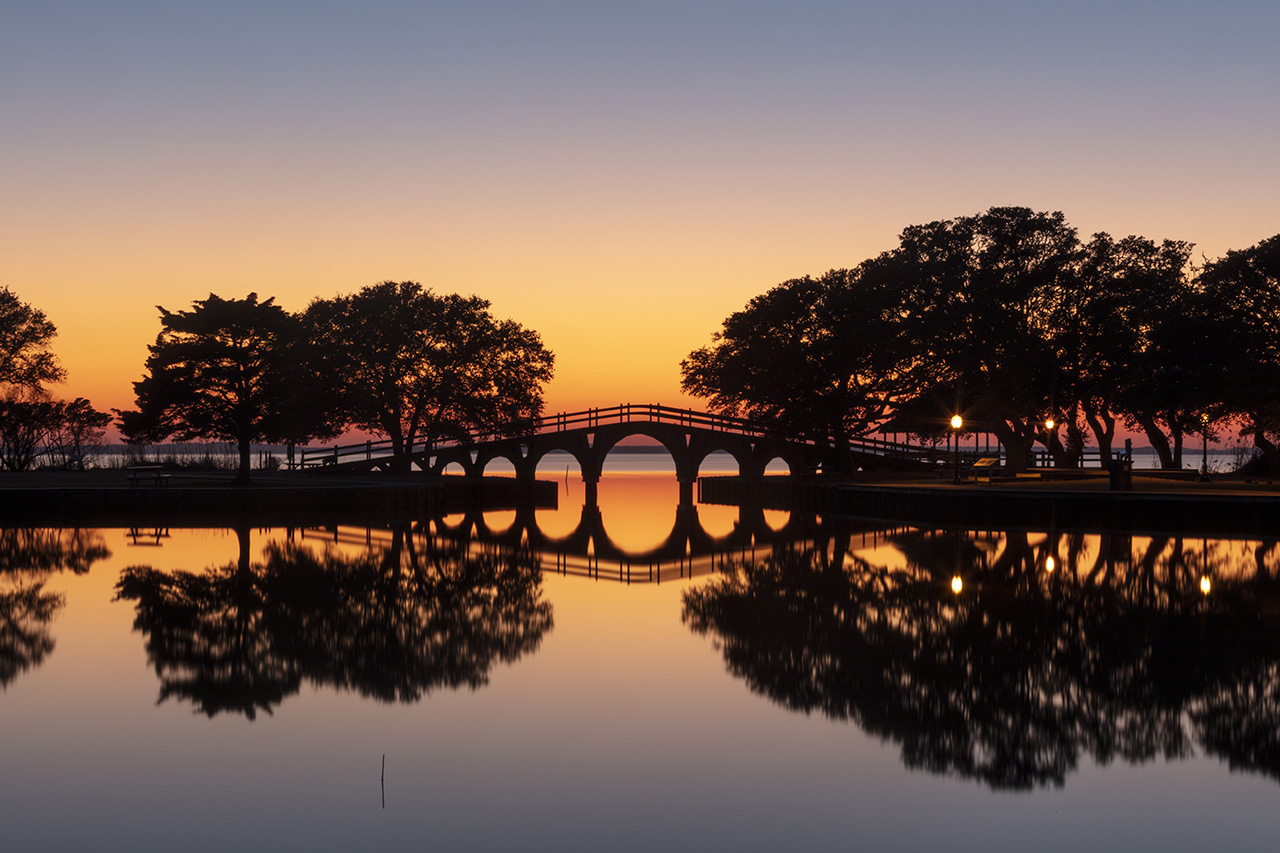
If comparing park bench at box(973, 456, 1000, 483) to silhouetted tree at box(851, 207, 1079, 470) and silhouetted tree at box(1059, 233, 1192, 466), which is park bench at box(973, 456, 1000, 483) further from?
silhouetted tree at box(1059, 233, 1192, 466)

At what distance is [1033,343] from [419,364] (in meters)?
33.1

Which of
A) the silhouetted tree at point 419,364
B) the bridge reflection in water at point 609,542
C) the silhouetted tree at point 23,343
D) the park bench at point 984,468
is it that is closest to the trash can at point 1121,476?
the park bench at point 984,468

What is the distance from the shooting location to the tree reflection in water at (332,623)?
15477 millimetres

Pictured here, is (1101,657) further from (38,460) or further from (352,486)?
(38,460)

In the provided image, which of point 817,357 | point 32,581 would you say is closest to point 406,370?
point 817,357

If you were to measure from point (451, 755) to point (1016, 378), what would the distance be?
45.2 meters

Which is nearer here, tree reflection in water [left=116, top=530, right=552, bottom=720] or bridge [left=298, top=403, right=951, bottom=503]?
tree reflection in water [left=116, top=530, right=552, bottom=720]

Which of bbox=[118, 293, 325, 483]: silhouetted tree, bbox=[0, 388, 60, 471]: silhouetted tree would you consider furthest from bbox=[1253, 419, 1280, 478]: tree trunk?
bbox=[0, 388, 60, 471]: silhouetted tree

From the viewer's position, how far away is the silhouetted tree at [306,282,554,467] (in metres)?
62.1

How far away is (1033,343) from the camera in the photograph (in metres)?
52.6

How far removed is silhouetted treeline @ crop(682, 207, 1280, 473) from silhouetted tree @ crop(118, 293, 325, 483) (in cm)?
2694

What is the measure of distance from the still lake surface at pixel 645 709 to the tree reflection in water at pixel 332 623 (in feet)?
0.35

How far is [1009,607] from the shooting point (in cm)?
2136

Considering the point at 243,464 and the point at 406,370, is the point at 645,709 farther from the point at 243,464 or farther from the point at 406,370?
the point at 406,370
